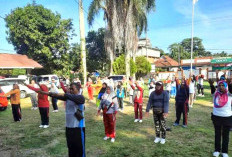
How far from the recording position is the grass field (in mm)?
5070

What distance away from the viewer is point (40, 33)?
25.3m

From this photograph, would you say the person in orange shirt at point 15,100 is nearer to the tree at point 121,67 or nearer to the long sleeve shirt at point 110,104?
the long sleeve shirt at point 110,104

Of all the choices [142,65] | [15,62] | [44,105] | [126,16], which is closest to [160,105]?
[44,105]

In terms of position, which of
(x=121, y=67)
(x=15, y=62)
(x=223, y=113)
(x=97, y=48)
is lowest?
(x=223, y=113)

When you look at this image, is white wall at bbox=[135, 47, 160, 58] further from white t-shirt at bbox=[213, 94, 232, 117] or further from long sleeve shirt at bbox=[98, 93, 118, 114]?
white t-shirt at bbox=[213, 94, 232, 117]

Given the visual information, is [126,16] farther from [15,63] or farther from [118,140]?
[118,140]

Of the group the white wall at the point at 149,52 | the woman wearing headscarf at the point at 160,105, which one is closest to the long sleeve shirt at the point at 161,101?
the woman wearing headscarf at the point at 160,105

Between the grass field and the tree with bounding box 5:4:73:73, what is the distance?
19071mm

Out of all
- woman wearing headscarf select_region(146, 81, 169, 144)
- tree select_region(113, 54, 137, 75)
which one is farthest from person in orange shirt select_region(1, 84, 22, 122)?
tree select_region(113, 54, 137, 75)

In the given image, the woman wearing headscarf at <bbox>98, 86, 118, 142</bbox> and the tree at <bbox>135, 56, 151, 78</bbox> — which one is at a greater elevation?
the tree at <bbox>135, 56, 151, 78</bbox>

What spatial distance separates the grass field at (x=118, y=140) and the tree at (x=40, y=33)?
1907 cm

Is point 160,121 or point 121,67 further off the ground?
point 121,67

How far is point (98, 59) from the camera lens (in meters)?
38.9

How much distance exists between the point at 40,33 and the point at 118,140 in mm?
23060
